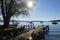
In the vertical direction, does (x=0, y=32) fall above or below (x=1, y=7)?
below

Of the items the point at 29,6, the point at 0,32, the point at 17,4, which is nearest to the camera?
the point at 0,32

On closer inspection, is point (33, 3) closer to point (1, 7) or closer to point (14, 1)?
point (14, 1)

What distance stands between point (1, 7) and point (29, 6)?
8.01 meters

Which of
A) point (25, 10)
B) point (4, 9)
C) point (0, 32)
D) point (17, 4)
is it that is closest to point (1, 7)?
point (4, 9)

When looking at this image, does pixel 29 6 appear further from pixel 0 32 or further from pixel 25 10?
pixel 0 32

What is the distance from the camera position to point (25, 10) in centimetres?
4256

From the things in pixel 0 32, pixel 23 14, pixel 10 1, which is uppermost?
pixel 10 1

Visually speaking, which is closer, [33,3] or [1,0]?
[1,0]

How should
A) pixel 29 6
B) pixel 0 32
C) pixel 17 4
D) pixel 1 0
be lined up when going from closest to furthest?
pixel 0 32, pixel 1 0, pixel 17 4, pixel 29 6

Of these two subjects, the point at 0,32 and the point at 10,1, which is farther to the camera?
the point at 10,1

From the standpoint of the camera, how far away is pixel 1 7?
37.2 metres

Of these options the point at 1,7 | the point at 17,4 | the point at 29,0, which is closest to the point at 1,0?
the point at 1,7

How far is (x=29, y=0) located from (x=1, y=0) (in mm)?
8070

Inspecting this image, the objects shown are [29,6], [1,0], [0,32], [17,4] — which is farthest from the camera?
[29,6]
